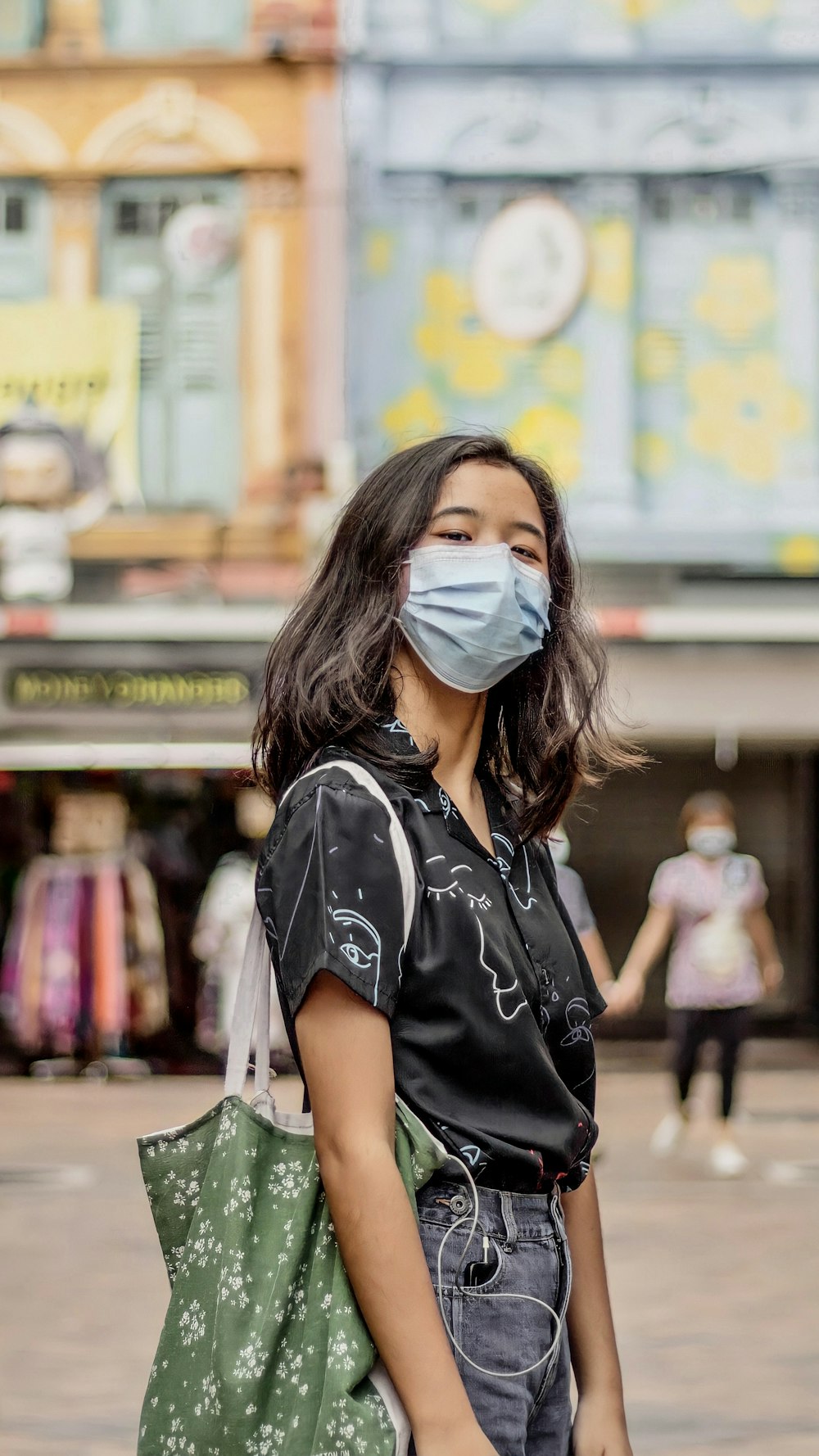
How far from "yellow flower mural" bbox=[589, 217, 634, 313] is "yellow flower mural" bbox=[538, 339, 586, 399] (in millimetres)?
452

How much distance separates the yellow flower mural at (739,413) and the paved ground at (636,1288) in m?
6.22

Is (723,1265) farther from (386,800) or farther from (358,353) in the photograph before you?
(358,353)

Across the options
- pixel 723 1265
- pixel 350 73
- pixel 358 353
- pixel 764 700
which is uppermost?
pixel 350 73

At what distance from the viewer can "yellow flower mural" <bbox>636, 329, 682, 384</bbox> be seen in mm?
16531

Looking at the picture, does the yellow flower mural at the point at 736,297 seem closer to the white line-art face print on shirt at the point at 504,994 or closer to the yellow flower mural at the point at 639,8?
the yellow flower mural at the point at 639,8

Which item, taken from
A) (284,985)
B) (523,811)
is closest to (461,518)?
(523,811)

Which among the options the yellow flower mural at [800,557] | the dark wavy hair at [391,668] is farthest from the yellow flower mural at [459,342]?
the dark wavy hair at [391,668]

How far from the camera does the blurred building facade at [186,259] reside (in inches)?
630

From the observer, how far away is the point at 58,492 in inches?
627

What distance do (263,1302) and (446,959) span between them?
1.24ft

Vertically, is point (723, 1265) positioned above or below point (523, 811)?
below

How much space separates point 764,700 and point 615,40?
5.70 m

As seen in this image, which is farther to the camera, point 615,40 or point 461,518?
point 615,40

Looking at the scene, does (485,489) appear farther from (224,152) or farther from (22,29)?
(22,29)
